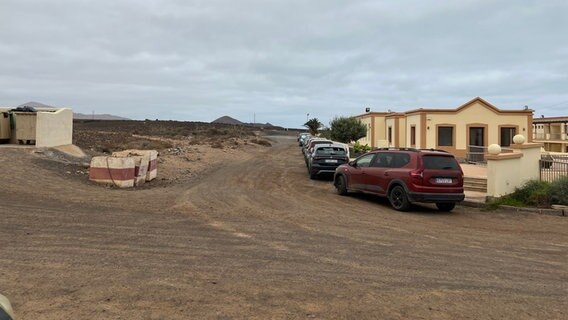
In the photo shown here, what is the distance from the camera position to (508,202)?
13961mm

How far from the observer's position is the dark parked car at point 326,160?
20.3 metres

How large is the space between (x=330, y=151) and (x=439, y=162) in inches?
332

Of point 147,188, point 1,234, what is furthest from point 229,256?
point 147,188

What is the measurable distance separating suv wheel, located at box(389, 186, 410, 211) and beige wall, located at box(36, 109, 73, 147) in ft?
43.6

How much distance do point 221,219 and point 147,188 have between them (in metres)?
6.16

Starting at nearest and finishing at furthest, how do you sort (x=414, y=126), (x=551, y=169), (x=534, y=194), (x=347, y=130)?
1. (x=534, y=194)
2. (x=551, y=169)
3. (x=414, y=126)
4. (x=347, y=130)

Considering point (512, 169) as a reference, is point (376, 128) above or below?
above

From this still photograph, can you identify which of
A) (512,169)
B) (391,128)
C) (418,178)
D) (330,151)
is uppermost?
(391,128)

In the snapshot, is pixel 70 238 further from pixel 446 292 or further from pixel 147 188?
pixel 147 188

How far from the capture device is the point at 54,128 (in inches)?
750

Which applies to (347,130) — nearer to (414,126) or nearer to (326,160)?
(414,126)

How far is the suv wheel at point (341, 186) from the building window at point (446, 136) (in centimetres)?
1992

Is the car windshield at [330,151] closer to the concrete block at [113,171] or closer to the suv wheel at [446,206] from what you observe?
the suv wheel at [446,206]

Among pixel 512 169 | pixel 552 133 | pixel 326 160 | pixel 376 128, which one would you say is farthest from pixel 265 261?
pixel 552 133
